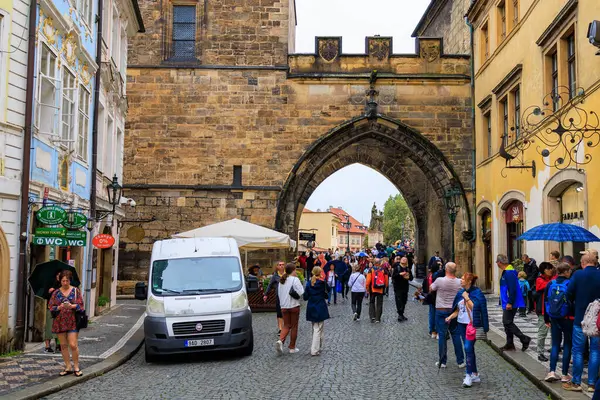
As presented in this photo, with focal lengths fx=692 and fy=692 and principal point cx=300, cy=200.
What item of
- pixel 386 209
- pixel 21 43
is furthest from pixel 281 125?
pixel 386 209

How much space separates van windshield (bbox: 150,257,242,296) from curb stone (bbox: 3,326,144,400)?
3.71 feet

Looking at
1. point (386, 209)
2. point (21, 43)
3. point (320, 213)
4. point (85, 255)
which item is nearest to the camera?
point (21, 43)

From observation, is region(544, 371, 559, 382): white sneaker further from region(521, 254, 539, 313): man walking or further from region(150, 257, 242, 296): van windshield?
region(521, 254, 539, 313): man walking

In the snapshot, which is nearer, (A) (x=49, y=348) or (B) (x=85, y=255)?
(A) (x=49, y=348)

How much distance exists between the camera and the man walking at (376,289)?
14539 millimetres

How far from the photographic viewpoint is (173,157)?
77.5 ft

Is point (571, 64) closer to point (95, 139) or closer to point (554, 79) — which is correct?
point (554, 79)

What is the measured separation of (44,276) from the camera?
1040 centimetres

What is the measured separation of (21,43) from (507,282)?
309 inches

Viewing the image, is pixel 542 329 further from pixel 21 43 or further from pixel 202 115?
pixel 202 115

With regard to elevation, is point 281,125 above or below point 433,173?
above

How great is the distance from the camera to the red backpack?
14484 millimetres

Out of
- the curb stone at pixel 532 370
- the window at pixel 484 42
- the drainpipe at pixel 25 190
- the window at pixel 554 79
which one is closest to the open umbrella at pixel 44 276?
the drainpipe at pixel 25 190

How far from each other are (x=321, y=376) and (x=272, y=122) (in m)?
16.0
